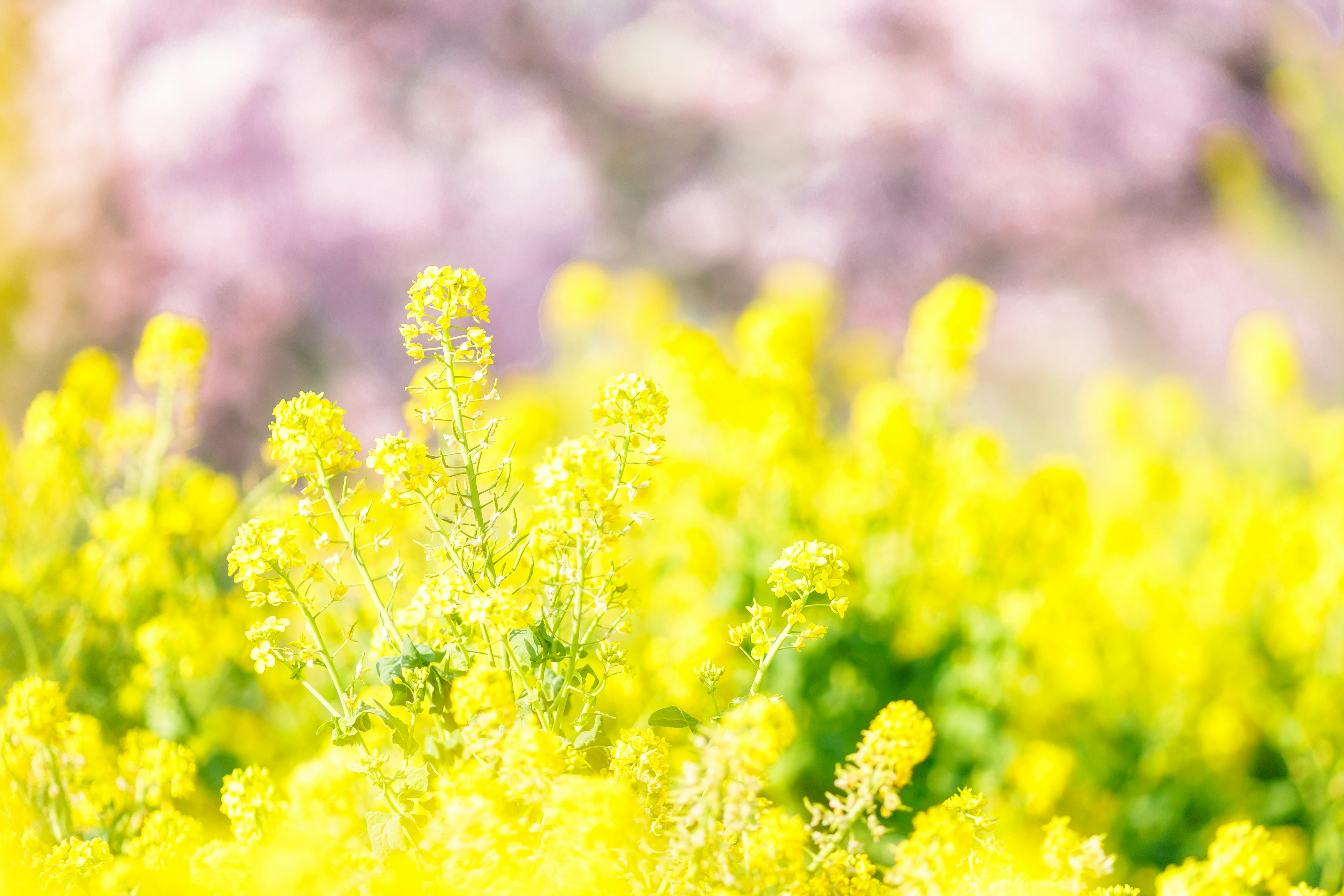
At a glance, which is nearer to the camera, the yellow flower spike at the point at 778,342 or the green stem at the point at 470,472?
the green stem at the point at 470,472

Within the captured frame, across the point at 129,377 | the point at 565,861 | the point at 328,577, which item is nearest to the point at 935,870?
the point at 565,861

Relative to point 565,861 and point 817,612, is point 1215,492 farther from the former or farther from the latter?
point 565,861

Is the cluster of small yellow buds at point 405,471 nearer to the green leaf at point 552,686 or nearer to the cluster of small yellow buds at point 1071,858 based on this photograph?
the green leaf at point 552,686

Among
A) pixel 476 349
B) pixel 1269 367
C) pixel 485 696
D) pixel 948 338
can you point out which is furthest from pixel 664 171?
pixel 485 696

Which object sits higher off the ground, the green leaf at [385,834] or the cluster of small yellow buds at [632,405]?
the cluster of small yellow buds at [632,405]

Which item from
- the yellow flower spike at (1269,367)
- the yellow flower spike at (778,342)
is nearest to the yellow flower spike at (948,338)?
the yellow flower spike at (778,342)

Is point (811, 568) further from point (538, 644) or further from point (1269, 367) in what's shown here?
point (1269, 367)
